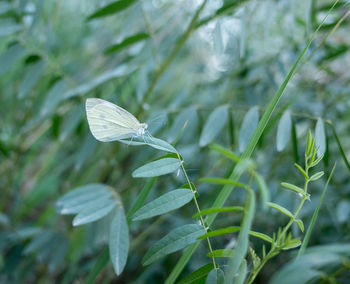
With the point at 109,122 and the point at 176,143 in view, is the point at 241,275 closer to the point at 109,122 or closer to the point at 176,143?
the point at 109,122

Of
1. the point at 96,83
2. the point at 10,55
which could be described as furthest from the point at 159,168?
the point at 10,55

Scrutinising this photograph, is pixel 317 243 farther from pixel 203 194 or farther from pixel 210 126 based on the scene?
pixel 210 126

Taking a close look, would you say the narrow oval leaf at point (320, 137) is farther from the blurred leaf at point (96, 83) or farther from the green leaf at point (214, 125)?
the blurred leaf at point (96, 83)

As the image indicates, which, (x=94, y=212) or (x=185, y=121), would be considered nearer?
(x=94, y=212)

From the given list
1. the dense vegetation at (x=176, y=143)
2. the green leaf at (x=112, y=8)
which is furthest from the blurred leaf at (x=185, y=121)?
the green leaf at (x=112, y=8)

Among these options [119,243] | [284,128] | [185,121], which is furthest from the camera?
[185,121]

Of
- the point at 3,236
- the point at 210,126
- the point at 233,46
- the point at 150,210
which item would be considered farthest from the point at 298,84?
the point at 3,236

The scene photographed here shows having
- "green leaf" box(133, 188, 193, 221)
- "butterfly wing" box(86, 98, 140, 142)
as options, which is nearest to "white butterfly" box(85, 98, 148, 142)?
"butterfly wing" box(86, 98, 140, 142)
